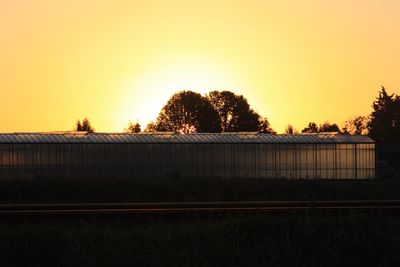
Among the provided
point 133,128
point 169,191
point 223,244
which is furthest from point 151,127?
point 223,244

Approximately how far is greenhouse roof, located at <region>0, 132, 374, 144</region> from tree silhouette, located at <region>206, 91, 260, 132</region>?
43686 millimetres

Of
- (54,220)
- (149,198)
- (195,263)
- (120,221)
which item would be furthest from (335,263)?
(149,198)

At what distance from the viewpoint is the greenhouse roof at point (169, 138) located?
54.9 m

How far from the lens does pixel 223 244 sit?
15023 mm

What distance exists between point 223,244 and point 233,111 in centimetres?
9045

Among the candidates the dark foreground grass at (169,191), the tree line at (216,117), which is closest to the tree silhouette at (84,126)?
the tree line at (216,117)

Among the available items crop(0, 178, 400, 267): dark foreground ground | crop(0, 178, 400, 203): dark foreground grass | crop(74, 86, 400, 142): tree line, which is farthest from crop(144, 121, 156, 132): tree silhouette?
crop(0, 178, 400, 267): dark foreground ground

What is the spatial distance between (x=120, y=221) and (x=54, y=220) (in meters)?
2.05

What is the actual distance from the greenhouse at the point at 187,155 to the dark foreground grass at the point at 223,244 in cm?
3596

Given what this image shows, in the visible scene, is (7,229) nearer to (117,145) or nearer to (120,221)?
(120,221)

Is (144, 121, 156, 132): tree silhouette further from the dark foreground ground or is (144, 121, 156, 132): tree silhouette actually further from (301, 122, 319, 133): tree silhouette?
the dark foreground ground

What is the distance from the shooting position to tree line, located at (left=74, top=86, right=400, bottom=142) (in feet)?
336

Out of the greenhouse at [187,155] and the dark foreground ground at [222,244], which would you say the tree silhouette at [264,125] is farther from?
the dark foreground ground at [222,244]

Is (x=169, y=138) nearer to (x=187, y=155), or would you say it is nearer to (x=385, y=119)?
(x=187, y=155)
